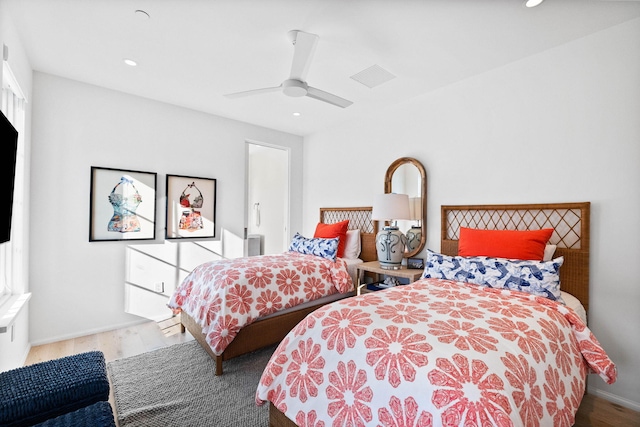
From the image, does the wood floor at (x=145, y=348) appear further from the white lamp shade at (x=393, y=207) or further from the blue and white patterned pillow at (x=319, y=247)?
the white lamp shade at (x=393, y=207)

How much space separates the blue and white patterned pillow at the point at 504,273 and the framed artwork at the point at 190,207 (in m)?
2.85

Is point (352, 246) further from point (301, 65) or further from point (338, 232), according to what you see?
point (301, 65)

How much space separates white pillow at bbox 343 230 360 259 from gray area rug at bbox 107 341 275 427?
63.1 inches

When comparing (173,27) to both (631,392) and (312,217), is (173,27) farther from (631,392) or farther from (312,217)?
(631,392)

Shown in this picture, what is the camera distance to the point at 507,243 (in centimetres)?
231

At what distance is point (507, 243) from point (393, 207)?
3.78ft

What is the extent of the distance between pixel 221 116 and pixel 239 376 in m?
3.23

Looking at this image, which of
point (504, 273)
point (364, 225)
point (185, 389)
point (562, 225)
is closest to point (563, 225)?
point (562, 225)

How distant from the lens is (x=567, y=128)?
237 centimetres

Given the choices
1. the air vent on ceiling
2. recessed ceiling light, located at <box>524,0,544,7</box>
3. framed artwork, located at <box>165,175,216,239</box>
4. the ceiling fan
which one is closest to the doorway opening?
framed artwork, located at <box>165,175,216,239</box>

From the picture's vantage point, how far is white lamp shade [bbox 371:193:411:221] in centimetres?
320

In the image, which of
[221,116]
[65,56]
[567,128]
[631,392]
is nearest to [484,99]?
[567,128]

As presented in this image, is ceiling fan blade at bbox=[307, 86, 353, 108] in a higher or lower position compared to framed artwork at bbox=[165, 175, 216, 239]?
higher

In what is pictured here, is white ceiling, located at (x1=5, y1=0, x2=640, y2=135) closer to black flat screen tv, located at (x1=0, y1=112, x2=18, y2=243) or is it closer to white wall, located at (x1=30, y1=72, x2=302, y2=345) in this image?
white wall, located at (x1=30, y1=72, x2=302, y2=345)
